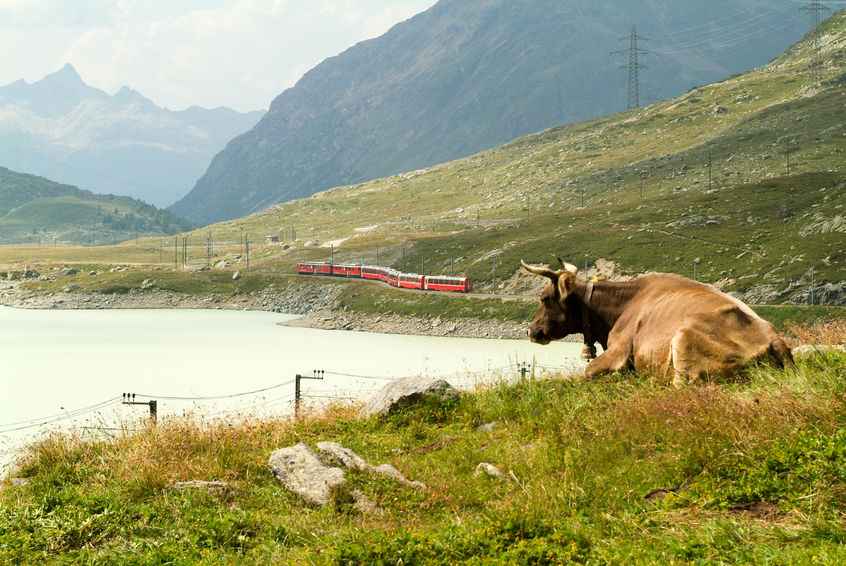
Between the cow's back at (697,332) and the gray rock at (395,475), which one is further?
the cow's back at (697,332)

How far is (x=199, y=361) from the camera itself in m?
60.0

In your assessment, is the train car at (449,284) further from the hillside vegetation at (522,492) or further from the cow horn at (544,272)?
the hillside vegetation at (522,492)

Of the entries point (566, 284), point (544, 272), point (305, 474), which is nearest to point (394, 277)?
point (566, 284)

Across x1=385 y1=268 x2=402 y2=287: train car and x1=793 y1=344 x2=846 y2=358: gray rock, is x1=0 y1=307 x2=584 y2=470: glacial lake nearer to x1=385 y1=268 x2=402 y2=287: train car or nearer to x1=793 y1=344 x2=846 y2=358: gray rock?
x1=385 y1=268 x2=402 y2=287: train car

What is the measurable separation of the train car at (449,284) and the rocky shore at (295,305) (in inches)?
305

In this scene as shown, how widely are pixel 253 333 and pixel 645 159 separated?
8798cm

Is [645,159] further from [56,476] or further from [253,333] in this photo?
[56,476]

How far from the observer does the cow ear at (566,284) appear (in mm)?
13453

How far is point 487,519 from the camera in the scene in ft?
24.1

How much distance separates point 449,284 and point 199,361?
32761 millimetres

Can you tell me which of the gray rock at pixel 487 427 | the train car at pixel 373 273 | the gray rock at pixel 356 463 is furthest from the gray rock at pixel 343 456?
the train car at pixel 373 273

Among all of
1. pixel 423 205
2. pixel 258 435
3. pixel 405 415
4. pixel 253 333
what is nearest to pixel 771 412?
pixel 405 415

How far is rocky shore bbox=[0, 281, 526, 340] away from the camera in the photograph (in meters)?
73.9

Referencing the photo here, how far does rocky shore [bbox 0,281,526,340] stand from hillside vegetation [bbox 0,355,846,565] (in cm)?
5985
